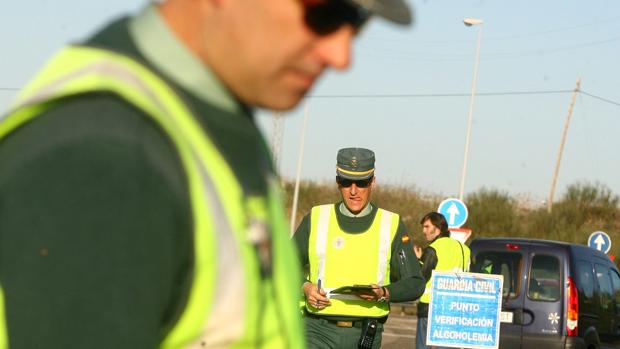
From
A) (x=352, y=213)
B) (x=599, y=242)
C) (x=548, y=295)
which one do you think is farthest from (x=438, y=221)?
(x=599, y=242)

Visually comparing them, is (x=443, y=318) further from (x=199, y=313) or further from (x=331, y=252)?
(x=199, y=313)

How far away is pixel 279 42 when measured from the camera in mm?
1695

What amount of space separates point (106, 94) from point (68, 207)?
6.6 inches

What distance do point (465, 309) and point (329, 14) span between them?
47.0 feet

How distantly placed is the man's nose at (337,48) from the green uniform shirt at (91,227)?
292 mm

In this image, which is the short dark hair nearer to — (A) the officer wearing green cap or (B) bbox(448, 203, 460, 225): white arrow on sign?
(A) the officer wearing green cap

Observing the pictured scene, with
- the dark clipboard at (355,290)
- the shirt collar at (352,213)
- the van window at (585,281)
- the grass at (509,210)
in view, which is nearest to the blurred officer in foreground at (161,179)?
the dark clipboard at (355,290)

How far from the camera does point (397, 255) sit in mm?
8664

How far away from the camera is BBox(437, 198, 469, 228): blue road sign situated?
27.6m

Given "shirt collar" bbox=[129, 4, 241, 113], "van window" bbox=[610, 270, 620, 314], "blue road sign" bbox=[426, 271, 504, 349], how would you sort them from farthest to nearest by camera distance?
"van window" bbox=[610, 270, 620, 314]
"blue road sign" bbox=[426, 271, 504, 349]
"shirt collar" bbox=[129, 4, 241, 113]

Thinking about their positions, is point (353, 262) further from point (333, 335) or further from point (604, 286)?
point (604, 286)

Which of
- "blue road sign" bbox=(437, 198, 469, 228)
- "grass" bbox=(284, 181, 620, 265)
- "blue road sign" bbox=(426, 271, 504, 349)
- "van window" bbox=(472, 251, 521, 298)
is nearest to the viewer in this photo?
"blue road sign" bbox=(426, 271, 504, 349)

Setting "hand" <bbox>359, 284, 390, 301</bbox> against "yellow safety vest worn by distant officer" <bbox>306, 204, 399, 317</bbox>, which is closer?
"hand" <bbox>359, 284, 390, 301</bbox>

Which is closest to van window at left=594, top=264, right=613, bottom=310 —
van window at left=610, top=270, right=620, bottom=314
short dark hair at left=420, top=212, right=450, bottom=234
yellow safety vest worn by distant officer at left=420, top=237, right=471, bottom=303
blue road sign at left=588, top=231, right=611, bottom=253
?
van window at left=610, top=270, right=620, bottom=314
